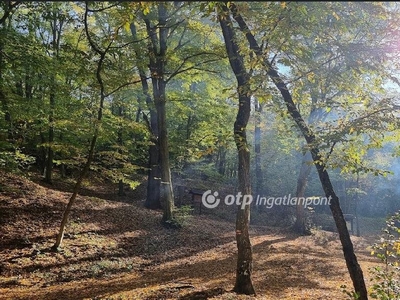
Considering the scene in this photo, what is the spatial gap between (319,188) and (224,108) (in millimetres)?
14164

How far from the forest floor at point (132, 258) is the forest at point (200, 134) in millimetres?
51

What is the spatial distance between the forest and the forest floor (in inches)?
2.0

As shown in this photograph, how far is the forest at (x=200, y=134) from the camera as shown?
466 cm

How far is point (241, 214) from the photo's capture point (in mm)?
5574

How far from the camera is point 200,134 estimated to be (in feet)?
52.2

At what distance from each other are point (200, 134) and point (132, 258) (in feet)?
28.7

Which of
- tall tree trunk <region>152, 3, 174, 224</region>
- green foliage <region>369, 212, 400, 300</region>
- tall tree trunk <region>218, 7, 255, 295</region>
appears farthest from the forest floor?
green foliage <region>369, 212, 400, 300</region>

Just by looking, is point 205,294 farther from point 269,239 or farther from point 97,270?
point 269,239

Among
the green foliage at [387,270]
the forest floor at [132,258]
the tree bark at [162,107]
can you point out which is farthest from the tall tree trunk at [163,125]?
the green foliage at [387,270]

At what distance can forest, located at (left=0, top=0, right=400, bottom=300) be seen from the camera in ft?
15.3

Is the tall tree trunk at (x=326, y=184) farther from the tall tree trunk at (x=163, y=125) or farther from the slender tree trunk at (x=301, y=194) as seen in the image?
the slender tree trunk at (x=301, y=194)

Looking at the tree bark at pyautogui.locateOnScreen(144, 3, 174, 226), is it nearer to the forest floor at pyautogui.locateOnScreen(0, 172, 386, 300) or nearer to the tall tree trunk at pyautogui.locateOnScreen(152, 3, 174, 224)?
the tall tree trunk at pyautogui.locateOnScreen(152, 3, 174, 224)

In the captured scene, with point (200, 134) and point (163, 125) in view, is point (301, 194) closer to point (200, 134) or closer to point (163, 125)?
point (200, 134)

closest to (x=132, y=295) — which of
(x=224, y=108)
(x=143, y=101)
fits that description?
(x=143, y=101)
